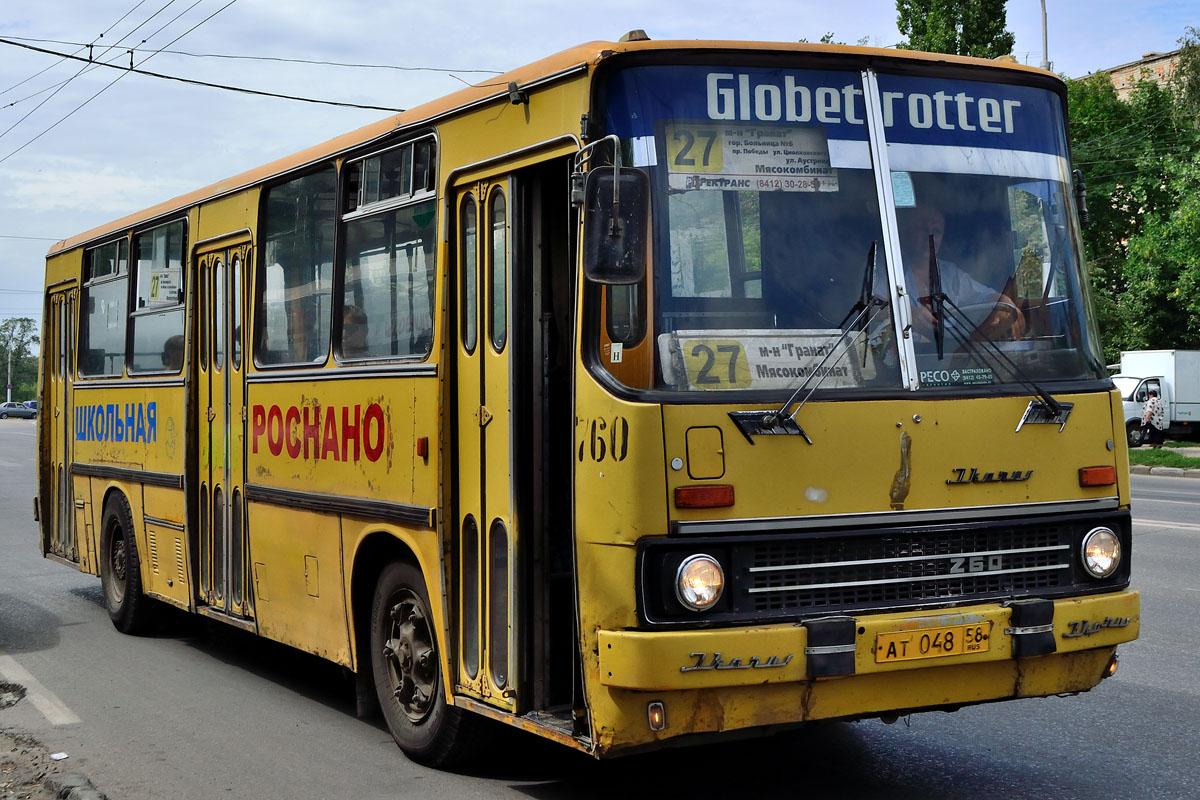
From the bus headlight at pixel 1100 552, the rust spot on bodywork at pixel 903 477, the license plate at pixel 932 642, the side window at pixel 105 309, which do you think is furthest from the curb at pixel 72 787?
A: the side window at pixel 105 309

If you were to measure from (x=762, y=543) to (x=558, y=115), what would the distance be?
180 cm

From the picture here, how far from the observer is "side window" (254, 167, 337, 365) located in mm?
7320

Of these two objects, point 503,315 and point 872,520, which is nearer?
point 872,520

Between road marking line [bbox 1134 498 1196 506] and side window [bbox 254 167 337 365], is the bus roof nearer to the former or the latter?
side window [bbox 254 167 337 365]

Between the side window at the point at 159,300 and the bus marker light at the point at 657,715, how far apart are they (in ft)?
18.2

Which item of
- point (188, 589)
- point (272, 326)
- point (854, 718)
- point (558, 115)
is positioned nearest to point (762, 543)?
point (854, 718)

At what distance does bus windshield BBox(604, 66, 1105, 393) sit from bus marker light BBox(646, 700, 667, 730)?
1.09 m

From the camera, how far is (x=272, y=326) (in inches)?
313

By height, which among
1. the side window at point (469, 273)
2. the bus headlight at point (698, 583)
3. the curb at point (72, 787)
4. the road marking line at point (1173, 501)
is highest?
the side window at point (469, 273)

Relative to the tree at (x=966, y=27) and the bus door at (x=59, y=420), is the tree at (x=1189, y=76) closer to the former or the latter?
the tree at (x=966, y=27)

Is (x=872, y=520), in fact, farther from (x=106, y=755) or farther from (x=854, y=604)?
(x=106, y=755)

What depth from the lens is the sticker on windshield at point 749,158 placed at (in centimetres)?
502

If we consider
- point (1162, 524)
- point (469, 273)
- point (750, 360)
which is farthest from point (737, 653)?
point (1162, 524)

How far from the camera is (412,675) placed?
21.1 ft
